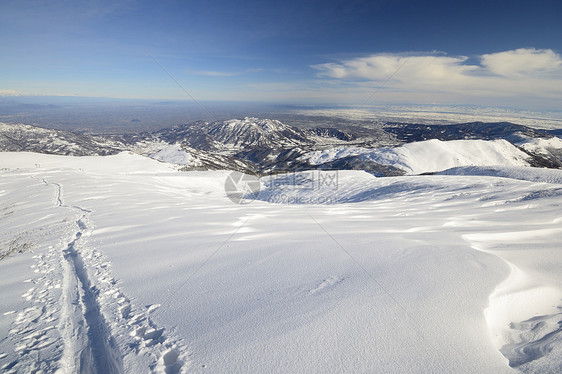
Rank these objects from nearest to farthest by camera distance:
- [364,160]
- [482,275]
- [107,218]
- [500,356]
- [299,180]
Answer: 1. [500,356]
2. [482,275]
3. [107,218]
4. [299,180]
5. [364,160]

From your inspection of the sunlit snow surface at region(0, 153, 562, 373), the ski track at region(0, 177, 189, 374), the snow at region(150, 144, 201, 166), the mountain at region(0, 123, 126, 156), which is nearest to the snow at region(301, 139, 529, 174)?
the sunlit snow surface at region(0, 153, 562, 373)

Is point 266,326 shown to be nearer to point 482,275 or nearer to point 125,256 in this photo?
point 482,275

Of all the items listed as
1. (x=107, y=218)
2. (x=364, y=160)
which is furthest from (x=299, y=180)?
(x=364, y=160)

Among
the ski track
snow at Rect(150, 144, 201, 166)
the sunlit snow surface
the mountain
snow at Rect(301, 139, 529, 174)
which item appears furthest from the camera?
the mountain

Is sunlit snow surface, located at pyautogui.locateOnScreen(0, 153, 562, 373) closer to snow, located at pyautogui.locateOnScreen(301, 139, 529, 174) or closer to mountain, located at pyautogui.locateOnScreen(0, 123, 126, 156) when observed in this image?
snow, located at pyautogui.locateOnScreen(301, 139, 529, 174)

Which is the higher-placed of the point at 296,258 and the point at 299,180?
the point at 296,258

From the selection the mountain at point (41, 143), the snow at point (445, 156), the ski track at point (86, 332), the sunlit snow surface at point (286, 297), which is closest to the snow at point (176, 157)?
the snow at point (445, 156)
